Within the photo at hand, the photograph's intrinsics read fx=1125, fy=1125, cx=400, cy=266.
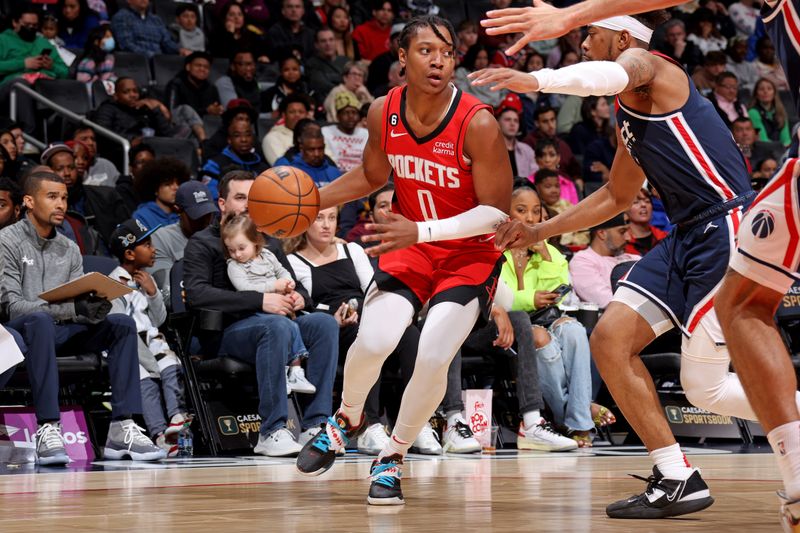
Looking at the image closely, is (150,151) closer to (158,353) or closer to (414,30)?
(158,353)

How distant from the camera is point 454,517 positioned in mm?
4078

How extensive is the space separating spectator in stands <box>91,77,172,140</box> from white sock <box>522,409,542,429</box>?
199 inches

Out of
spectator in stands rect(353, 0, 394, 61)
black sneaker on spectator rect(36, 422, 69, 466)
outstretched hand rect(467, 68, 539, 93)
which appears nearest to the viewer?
outstretched hand rect(467, 68, 539, 93)

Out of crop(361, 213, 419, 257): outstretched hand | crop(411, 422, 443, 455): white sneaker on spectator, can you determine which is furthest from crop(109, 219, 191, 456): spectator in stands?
crop(361, 213, 419, 257): outstretched hand

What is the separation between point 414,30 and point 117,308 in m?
3.48

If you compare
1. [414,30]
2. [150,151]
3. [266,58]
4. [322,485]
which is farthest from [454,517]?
[266,58]

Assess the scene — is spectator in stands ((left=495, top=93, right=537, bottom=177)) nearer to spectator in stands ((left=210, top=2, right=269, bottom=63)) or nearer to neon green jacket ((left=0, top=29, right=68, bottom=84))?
spectator in stands ((left=210, top=2, right=269, bottom=63))

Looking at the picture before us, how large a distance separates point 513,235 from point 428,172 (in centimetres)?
56

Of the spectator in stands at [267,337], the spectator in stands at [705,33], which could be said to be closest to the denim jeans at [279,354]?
the spectator in stands at [267,337]

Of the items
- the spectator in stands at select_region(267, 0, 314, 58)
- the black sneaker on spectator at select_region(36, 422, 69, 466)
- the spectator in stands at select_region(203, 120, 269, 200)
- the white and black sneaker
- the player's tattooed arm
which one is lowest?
the black sneaker on spectator at select_region(36, 422, 69, 466)

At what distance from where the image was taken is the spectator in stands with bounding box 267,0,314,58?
13.6 m

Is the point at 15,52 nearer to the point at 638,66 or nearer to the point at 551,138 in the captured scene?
the point at 551,138

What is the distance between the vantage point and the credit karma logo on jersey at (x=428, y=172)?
16.0 ft

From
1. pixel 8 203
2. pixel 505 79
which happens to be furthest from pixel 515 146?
pixel 505 79
